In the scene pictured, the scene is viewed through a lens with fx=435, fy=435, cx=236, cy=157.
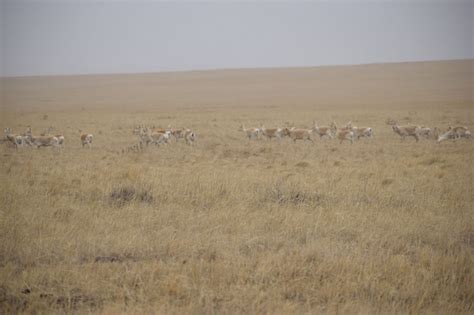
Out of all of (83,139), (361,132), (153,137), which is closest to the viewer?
(83,139)

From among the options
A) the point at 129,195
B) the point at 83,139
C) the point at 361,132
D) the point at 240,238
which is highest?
the point at 83,139

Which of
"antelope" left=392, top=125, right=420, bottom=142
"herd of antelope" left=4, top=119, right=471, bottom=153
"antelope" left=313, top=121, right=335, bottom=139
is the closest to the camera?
"herd of antelope" left=4, top=119, right=471, bottom=153

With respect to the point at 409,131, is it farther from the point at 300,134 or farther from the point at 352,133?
the point at 300,134

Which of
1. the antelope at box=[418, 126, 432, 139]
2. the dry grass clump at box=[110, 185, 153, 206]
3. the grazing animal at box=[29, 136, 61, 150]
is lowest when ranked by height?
the dry grass clump at box=[110, 185, 153, 206]

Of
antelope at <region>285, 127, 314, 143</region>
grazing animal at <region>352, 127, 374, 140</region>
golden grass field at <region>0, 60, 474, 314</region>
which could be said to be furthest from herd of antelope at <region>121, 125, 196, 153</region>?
grazing animal at <region>352, 127, 374, 140</region>

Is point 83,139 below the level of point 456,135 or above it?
above

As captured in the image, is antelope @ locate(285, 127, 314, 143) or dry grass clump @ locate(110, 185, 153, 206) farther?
antelope @ locate(285, 127, 314, 143)

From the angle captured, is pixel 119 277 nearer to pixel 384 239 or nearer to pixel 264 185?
pixel 384 239

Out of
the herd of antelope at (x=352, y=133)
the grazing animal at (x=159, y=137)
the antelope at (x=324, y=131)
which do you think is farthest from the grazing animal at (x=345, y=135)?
the grazing animal at (x=159, y=137)

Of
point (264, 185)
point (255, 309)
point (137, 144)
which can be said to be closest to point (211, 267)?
point (255, 309)

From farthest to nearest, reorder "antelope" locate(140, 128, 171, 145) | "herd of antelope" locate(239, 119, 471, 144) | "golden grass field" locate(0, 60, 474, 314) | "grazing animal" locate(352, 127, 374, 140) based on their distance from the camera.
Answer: "grazing animal" locate(352, 127, 374, 140)
"antelope" locate(140, 128, 171, 145)
"herd of antelope" locate(239, 119, 471, 144)
"golden grass field" locate(0, 60, 474, 314)

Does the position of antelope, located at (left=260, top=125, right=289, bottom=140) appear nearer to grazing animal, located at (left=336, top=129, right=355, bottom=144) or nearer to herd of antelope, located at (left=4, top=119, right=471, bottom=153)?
herd of antelope, located at (left=4, top=119, right=471, bottom=153)

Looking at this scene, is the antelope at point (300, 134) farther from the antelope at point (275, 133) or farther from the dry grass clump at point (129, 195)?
the dry grass clump at point (129, 195)

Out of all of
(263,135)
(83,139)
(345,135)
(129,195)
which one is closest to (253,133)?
(263,135)
